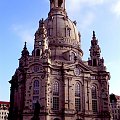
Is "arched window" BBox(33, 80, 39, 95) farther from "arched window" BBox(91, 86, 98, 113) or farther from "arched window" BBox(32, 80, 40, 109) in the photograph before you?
"arched window" BBox(91, 86, 98, 113)

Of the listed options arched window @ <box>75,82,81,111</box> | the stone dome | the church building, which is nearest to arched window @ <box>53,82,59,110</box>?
the church building

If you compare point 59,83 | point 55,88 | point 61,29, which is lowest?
point 55,88

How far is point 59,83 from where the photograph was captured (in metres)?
66.4

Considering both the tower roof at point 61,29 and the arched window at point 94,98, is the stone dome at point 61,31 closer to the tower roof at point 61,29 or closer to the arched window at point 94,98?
the tower roof at point 61,29

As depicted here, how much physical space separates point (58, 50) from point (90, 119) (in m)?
19.4

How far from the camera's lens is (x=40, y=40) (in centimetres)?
6950

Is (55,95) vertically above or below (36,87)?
below

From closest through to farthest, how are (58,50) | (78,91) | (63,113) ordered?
(63,113) < (78,91) < (58,50)

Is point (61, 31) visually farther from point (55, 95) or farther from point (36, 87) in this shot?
point (55, 95)

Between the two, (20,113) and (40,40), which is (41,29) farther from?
(20,113)

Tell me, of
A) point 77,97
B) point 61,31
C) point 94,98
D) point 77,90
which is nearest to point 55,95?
point 77,97

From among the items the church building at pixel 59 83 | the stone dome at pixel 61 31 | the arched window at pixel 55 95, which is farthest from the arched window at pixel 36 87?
the stone dome at pixel 61 31

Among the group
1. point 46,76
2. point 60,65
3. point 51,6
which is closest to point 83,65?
point 60,65

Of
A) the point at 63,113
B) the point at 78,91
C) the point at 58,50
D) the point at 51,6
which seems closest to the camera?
the point at 63,113
